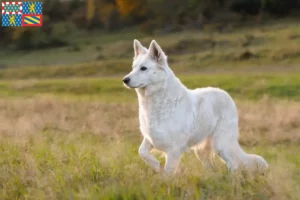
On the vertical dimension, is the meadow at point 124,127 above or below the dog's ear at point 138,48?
below

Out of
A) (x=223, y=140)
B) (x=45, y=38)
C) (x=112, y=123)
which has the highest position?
(x=223, y=140)

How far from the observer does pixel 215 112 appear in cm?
770

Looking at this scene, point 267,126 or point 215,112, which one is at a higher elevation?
point 215,112

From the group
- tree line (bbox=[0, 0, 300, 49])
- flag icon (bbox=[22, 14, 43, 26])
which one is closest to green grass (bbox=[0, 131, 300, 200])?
flag icon (bbox=[22, 14, 43, 26])

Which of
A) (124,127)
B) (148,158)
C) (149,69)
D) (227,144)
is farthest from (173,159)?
(124,127)

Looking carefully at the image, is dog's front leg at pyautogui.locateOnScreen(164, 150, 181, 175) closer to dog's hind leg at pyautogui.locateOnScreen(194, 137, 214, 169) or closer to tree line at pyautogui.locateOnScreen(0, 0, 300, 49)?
dog's hind leg at pyautogui.locateOnScreen(194, 137, 214, 169)

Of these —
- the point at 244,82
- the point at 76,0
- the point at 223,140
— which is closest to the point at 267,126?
the point at 223,140

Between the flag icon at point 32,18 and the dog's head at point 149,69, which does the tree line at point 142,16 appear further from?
the dog's head at point 149,69

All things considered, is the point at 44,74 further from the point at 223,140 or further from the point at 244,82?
the point at 223,140

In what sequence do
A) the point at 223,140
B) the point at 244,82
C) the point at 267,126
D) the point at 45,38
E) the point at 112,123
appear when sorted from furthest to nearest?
the point at 45,38
the point at 244,82
the point at 112,123
the point at 267,126
the point at 223,140

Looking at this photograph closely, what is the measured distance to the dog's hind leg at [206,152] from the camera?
779 centimetres

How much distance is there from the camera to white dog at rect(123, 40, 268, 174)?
694 cm

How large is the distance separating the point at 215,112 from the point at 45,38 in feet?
151

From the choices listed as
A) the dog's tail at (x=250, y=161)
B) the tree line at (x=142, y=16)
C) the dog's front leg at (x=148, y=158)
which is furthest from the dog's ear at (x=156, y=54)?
the tree line at (x=142, y=16)
